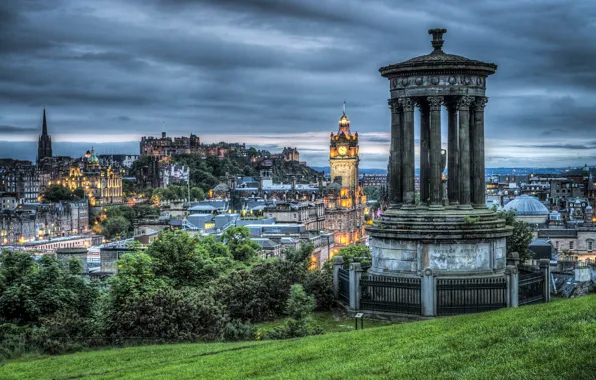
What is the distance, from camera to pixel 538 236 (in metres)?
114

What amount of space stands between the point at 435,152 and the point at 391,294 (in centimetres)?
577

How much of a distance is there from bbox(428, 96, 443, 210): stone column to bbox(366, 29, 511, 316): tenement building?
38 mm

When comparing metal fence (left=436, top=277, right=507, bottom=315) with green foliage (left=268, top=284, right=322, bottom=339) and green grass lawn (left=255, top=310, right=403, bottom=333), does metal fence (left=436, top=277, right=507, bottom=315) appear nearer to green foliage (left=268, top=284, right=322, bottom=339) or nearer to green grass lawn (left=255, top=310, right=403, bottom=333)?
green grass lawn (left=255, top=310, right=403, bottom=333)

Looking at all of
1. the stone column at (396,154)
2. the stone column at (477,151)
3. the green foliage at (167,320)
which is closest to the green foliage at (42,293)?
the green foliage at (167,320)

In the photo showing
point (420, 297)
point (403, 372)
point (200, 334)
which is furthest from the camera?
point (200, 334)

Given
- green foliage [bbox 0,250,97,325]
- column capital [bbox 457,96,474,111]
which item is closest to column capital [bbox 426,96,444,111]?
column capital [bbox 457,96,474,111]

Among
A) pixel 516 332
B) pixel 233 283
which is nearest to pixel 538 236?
pixel 233 283

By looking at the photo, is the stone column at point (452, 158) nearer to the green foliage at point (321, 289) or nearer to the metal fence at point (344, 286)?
the metal fence at point (344, 286)

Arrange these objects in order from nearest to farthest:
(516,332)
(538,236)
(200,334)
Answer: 1. (516,332)
2. (200,334)
3. (538,236)

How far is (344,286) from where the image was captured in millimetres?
29812

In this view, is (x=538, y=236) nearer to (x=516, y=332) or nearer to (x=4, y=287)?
(x=4, y=287)

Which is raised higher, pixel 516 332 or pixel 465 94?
pixel 465 94

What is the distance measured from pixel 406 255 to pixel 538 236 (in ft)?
299

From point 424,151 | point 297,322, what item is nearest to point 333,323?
point 297,322
